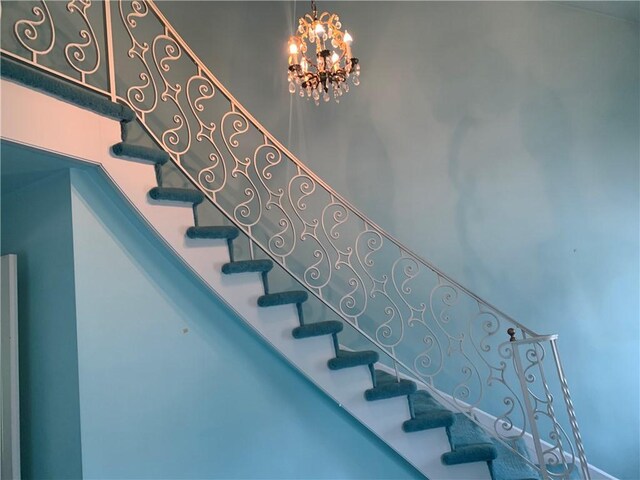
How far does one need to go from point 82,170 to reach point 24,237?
624mm

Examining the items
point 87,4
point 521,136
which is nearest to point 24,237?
point 87,4

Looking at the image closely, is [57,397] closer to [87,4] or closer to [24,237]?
[24,237]

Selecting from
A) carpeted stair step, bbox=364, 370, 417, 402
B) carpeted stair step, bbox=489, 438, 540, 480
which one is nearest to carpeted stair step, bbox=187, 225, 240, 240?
carpeted stair step, bbox=364, 370, 417, 402

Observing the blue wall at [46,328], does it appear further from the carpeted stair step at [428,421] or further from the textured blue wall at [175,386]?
the carpeted stair step at [428,421]

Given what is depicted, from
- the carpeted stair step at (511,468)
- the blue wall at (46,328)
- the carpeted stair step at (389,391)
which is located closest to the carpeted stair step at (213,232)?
the blue wall at (46,328)

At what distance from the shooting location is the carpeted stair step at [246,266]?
8.64 feet

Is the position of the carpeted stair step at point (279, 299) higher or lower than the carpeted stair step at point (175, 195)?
lower

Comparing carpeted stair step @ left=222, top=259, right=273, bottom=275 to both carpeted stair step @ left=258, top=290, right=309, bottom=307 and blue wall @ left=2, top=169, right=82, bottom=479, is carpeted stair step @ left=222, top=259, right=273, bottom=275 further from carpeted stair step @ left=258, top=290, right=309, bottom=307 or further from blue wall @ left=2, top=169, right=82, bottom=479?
blue wall @ left=2, top=169, right=82, bottom=479

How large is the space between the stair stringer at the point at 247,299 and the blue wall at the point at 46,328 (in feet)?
0.82

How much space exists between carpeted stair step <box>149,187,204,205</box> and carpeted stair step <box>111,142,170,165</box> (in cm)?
18

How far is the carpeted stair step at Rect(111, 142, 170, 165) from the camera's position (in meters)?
2.33

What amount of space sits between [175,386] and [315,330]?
34.3 inches

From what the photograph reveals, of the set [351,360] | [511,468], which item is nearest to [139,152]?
[351,360]

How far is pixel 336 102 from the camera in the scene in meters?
4.26
